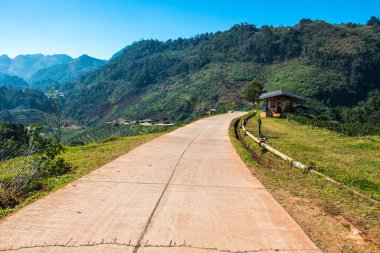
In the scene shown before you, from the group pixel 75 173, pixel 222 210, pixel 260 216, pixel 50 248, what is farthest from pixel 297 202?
pixel 75 173

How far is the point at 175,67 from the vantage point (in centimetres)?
16925

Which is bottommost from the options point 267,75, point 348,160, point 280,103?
point 348,160

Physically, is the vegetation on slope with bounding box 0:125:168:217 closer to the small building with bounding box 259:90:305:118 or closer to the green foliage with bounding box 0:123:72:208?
the green foliage with bounding box 0:123:72:208

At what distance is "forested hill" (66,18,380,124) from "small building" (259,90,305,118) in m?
11.5

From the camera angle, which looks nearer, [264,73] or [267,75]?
[267,75]

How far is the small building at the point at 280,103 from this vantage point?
40.2 metres

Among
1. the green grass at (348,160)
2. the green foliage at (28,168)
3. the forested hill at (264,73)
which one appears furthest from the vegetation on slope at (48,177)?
the forested hill at (264,73)

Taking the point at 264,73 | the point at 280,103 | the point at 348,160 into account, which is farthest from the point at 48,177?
the point at 264,73

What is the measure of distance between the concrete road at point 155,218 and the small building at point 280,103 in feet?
109

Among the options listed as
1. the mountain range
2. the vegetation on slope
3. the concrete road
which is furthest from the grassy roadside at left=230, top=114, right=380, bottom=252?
the mountain range

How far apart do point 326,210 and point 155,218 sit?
322cm

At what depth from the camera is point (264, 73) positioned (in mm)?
114500

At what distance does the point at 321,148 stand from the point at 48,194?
1240 centimetres

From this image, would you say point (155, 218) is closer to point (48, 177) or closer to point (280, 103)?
point (48, 177)
